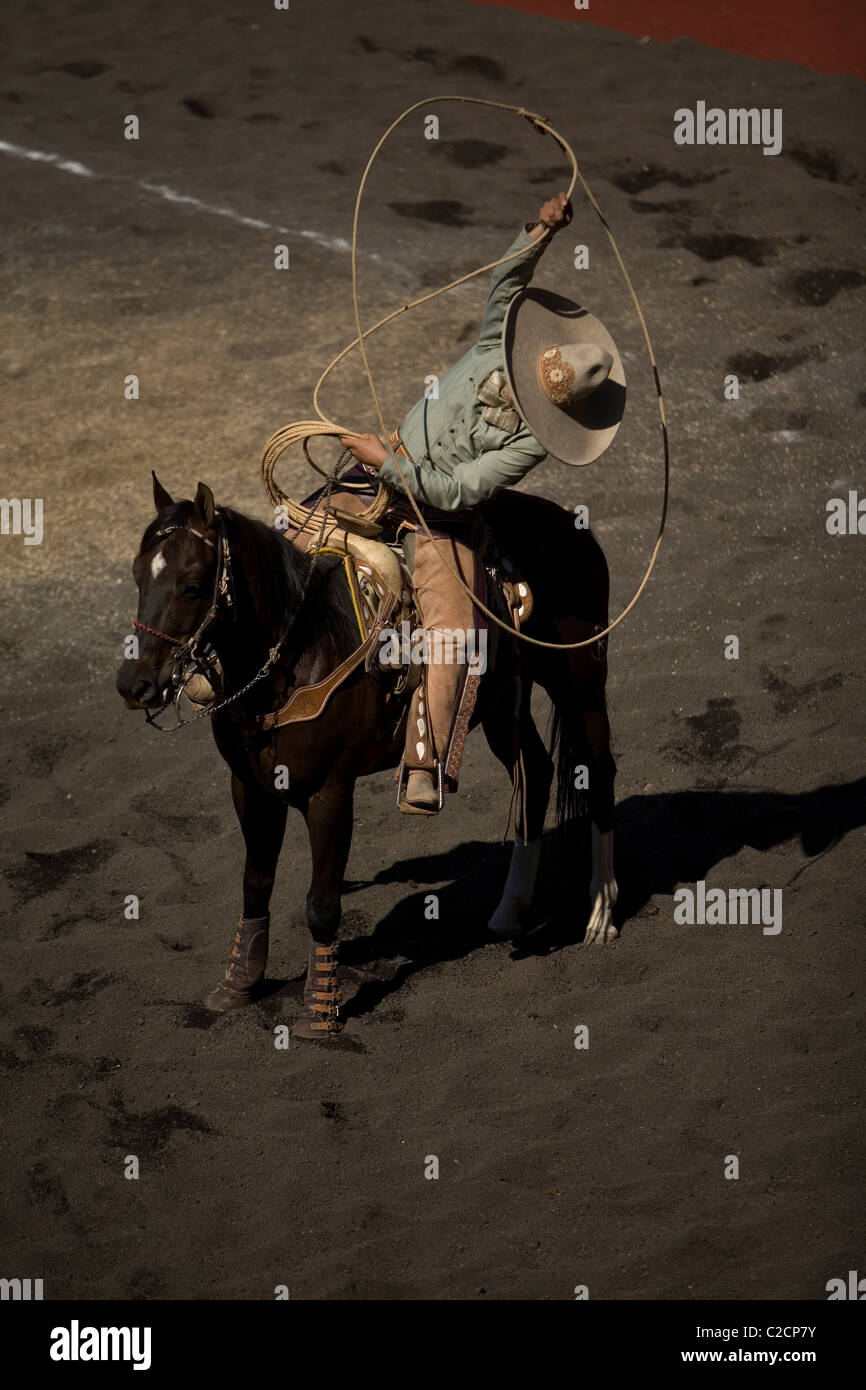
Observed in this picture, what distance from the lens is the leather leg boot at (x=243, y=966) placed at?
6195mm

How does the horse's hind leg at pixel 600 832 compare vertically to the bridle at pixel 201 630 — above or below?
below

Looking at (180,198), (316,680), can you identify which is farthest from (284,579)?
(180,198)

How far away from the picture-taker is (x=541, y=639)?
6.38m

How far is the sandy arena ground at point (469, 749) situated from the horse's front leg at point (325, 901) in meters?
0.16

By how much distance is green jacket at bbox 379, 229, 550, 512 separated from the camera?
18.3ft

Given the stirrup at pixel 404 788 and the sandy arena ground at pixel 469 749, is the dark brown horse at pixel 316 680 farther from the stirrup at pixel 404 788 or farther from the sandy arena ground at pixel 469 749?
the sandy arena ground at pixel 469 749

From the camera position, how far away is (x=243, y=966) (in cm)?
622

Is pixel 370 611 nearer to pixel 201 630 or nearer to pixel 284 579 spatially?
pixel 284 579

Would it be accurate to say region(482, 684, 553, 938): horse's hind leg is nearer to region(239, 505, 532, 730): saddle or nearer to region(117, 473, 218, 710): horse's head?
region(239, 505, 532, 730): saddle

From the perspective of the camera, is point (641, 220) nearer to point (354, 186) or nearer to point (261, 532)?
point (354, 186)

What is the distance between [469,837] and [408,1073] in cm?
182

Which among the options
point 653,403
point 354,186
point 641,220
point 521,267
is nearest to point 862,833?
point 521,267

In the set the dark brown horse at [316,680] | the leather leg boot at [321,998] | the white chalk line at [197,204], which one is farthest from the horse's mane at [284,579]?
the white chalk line at [197,204]

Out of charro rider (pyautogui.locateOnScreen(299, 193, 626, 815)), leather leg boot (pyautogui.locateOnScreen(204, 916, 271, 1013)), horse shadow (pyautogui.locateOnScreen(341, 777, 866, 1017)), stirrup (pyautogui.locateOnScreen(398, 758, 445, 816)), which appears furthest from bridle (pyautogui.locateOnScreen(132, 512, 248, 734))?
horse shadow (pyautogui.locateOnScreen(341, 777, 866, 1017))
